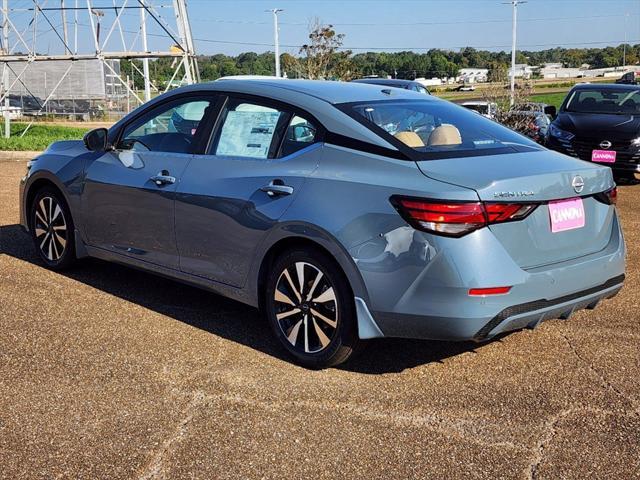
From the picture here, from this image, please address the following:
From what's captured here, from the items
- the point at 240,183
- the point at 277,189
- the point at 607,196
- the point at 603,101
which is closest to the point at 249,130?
the point at 240,183

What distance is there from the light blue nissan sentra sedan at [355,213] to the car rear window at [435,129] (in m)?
0.02

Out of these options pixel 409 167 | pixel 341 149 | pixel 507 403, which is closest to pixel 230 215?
pixel 341 149

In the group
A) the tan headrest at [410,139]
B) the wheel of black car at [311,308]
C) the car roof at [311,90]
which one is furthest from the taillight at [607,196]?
the wheel of black car at [311,308]

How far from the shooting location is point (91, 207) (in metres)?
5.99

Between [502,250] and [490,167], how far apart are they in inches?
19.0

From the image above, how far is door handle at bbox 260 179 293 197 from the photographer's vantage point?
4520 millimetres

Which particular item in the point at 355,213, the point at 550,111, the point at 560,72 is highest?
the point at 355,213

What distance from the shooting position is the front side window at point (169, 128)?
533cm

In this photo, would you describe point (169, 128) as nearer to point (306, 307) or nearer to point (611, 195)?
point (306, 307)

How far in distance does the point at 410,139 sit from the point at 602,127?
947cm

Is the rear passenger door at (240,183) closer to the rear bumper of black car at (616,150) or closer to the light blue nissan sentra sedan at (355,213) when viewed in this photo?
the light blue nissan sentra sedan at (355,213)

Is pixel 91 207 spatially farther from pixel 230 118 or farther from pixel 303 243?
pixel 303 243

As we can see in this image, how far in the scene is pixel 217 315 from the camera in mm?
5570

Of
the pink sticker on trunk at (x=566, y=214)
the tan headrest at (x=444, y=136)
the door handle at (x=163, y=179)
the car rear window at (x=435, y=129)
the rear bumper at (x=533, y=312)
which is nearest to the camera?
the rear bumper at (x=533, y=312)
